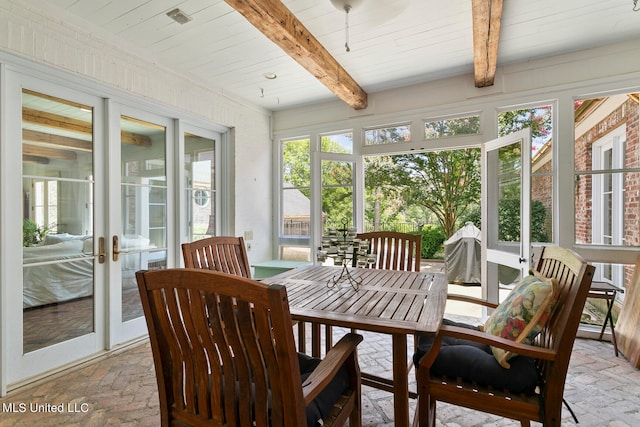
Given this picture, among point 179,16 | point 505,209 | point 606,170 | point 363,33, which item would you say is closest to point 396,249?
point 505,209

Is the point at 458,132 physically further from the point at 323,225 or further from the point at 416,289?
the point at 416,289

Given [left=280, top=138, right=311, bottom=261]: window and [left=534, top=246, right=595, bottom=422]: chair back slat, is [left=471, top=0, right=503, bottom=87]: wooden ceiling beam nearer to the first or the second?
[left=534, top=246, right=595, bottom=422]: chair back slat

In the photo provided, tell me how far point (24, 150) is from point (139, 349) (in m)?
1.90

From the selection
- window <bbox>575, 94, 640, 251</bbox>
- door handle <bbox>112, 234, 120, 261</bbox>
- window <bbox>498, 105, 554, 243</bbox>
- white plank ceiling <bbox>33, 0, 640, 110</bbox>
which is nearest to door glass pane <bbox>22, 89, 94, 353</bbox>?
door handle <bbox>112, 234, 120, 261</bbox>

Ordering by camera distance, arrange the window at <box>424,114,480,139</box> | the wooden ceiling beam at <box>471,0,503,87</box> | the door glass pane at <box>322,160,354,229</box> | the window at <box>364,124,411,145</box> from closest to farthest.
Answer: the wooden ceiling beam at <box>471,0,503,87</box> → the window at <box>424,114,480,139</box> → the window at <box>364,124,411,145</box> → the door glass pane at <box>322,160,354,229</box>

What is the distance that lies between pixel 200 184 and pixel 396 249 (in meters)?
2.46

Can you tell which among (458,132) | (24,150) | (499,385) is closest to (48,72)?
(24,150)

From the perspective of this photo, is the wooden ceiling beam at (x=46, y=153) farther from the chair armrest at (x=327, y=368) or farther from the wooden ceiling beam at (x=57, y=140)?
the chair armrest at (x=327, y=368)

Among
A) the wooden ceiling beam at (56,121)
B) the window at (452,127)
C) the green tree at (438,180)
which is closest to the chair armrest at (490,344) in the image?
the window at (452,127)

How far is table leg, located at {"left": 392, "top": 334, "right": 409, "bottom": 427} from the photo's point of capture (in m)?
1.35

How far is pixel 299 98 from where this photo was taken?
4.23 metres

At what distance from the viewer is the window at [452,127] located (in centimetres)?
359

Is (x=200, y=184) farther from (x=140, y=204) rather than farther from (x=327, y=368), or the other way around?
(x=327, y=368)

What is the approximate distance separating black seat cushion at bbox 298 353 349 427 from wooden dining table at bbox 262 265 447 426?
20cm
